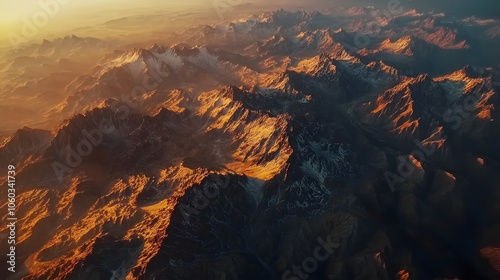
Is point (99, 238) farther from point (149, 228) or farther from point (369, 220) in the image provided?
point (369, 220)

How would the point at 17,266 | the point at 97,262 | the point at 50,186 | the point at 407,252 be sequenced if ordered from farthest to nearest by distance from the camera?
1. the point at 50,186
2. the point at 407,252
3. the point at 17,266
4. the point at 97,262

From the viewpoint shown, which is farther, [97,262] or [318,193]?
[318,193]

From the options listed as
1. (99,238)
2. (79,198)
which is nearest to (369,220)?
(99,238)

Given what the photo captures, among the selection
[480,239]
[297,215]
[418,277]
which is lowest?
[480,239]

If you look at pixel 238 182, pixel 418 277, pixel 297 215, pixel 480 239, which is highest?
pixel 238 182

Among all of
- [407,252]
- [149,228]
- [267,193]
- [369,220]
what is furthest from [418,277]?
[149,228]

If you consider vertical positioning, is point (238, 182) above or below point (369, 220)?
above

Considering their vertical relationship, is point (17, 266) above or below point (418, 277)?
above

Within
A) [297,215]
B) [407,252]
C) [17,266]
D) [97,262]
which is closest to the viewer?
[97,262]

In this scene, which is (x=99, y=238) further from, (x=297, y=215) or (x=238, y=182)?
(x=297, y=215)
